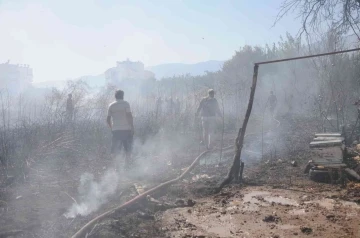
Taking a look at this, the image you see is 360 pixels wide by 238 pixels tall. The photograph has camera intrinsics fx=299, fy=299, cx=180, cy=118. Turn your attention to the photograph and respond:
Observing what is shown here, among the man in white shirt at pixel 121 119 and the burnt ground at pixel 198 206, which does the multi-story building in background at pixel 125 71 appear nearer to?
the man in white shirt at pixel 121 119

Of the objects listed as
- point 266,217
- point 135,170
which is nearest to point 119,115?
point 135,170

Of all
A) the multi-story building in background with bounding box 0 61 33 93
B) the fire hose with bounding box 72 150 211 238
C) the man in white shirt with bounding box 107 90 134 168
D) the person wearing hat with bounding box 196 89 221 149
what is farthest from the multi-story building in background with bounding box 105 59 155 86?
the fire hose with bounding box 72 150 211 238

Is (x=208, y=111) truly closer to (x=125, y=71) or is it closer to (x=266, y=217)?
(x=266, y=217)

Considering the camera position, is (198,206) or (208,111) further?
(208,111)

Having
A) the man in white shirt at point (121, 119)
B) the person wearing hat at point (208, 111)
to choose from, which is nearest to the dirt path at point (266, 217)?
the man in white shirt at point (121, 119)

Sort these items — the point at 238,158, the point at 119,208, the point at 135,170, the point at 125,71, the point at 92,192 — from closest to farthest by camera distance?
the point at 119,208 → the point at 92,192 → the point at 238,158 → the point at 135,170 → the point at 125,71

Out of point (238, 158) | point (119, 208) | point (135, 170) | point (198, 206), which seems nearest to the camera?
point (119, 208)

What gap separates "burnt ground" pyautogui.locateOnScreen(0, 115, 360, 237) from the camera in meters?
3.62

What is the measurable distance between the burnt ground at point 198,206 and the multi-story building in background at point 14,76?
33.3 meters

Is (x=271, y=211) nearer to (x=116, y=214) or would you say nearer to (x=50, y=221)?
(x=116, y=214)

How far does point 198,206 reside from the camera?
4574 millimetres

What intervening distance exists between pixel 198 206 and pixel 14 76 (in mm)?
40223

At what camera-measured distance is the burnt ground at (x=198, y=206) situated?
3.62 metres

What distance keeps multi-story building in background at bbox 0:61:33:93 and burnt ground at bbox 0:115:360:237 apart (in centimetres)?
3334
